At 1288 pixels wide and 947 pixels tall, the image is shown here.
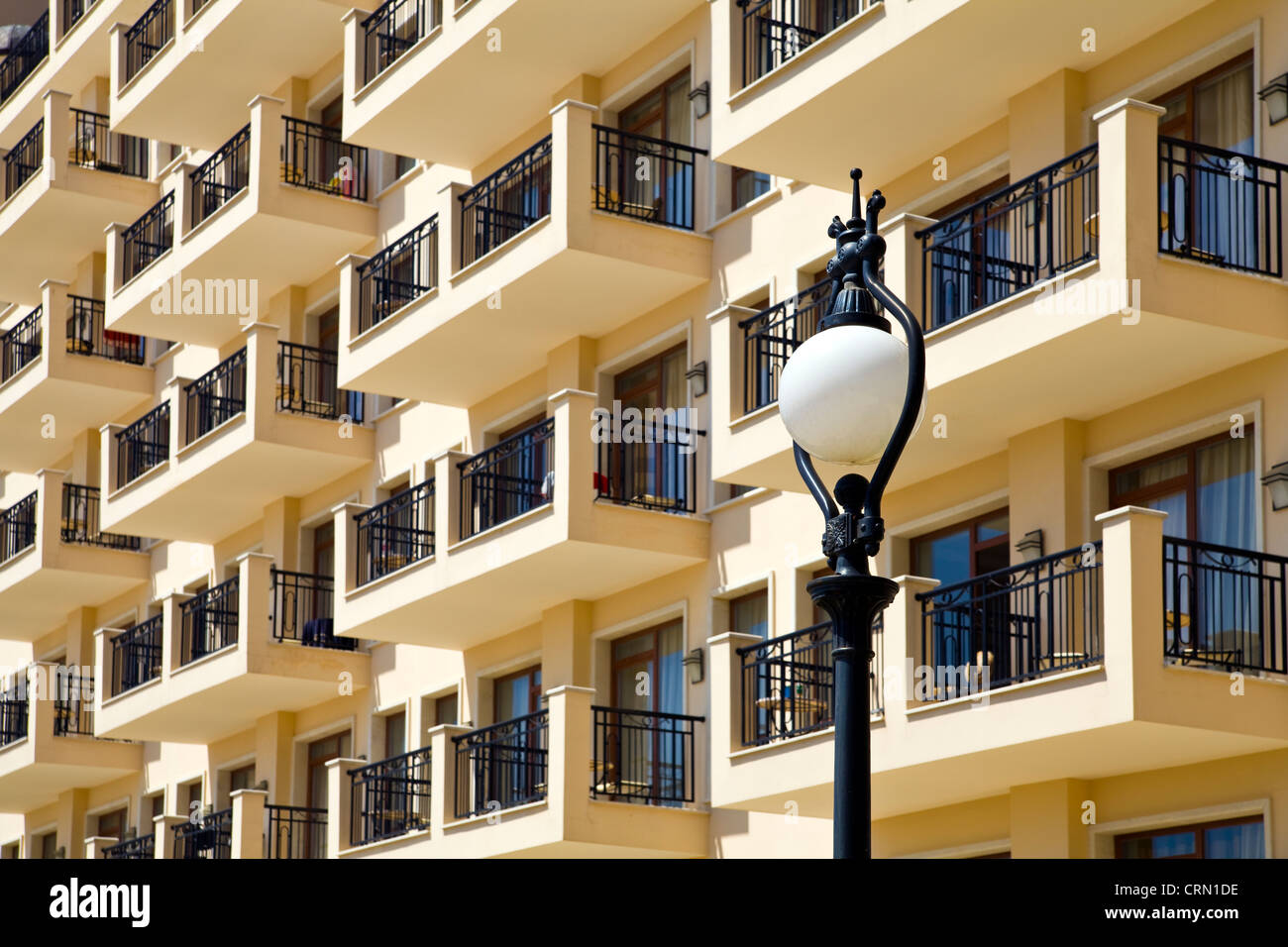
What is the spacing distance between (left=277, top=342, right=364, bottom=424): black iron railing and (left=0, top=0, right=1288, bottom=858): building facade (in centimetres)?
11

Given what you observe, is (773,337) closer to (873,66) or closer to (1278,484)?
(873,66)

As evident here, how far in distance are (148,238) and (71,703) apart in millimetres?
8205

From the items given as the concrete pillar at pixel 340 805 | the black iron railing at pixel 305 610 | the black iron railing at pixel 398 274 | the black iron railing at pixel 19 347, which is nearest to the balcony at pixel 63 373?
the black iron railing at pixel 19 347

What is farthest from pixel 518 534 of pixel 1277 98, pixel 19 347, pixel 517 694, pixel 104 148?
pixel 104 148

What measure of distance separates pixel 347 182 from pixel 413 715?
7791mm

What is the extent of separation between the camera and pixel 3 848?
39438mm

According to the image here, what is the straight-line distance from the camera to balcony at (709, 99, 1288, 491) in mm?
15156

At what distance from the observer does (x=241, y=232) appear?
2897 centimetres

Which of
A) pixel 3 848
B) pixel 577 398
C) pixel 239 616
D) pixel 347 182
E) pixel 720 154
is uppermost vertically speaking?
pixel 347 182

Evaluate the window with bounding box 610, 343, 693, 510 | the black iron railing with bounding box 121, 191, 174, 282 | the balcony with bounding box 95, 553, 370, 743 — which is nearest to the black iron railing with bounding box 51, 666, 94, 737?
the balcony with bounding box 95, 553, 370, 743

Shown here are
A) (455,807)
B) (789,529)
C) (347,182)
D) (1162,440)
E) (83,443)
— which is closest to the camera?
(1162,440)

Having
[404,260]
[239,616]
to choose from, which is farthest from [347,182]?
[239,616]

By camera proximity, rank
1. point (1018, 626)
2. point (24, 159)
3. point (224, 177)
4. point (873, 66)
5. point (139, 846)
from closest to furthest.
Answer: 1. point (1018, 626)
2. point (873, 66)
3. point (139, 846)
4. point (224, 177)
5. point (24, 159)
